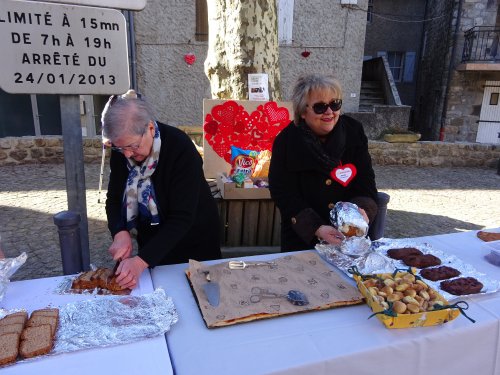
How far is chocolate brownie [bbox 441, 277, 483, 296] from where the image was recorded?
1.51m

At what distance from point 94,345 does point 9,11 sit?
1.43m

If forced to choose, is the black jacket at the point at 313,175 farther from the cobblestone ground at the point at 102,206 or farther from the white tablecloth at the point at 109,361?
the cobblestone ground at the point at 102,206

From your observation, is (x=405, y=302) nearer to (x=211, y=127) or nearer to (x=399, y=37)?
(x=211, y=127)

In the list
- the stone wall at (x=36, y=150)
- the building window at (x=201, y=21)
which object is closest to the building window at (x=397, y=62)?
the building window at (x=201, y=21)

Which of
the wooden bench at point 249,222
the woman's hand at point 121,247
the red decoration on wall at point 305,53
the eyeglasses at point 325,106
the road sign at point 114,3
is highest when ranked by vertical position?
the red decoration on wall at point 305,53

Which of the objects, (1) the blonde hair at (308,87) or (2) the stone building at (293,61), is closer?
(1) the blonde hair at (308,87)

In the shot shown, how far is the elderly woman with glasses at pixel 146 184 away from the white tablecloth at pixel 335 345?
0.25m

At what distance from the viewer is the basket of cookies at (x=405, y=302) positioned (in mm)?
1291

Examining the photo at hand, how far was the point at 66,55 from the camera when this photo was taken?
1.79m

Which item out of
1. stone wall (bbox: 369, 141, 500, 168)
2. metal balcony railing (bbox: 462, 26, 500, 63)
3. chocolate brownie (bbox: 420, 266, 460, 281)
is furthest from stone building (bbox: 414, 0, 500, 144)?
chocolate brownie (bbox: 420, 266, 460, 281)

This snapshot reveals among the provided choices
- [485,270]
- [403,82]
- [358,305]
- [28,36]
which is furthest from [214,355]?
[403,82]

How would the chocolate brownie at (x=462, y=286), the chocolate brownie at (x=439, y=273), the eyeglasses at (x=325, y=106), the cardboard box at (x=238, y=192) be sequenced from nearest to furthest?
the chocolate brownie at (x=462, y=286) → the chocolate brownie at (x=439, y=273) → the eyeglasses at (x=325, y=106) → the cardboard box at (x=238, y=192)

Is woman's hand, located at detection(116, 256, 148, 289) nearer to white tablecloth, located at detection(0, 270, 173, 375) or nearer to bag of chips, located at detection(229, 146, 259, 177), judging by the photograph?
white tablecloth, located at detection(0, 270, 173, 375)

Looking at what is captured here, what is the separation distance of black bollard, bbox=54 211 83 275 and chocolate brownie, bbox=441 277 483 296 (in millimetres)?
1665
